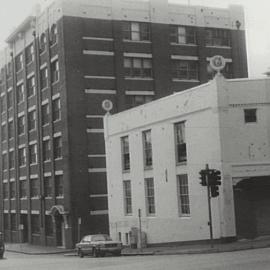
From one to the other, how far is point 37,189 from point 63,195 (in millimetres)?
7224

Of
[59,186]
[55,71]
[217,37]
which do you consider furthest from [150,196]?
[217,37]

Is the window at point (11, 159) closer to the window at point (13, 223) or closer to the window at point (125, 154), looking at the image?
the window at point (13, 223)

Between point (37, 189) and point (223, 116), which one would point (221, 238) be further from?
point (37, 189)

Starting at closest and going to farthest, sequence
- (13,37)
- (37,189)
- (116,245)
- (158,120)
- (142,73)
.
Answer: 1. (116,245)
2. (158,120)
3. (142,73)
4. (37,189)
5. (13,37)

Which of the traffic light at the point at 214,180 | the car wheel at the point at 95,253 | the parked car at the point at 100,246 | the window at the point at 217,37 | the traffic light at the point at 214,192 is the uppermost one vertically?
the window at the point at 217,37

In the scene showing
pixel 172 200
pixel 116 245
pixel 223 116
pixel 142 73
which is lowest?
pixel 116 245

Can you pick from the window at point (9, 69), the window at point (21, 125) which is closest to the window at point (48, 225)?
the window at point (21, 125)

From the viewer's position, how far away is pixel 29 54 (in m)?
57.8

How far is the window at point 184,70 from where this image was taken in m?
52.5

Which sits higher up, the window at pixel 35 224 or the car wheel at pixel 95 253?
the window at pixel 35 224

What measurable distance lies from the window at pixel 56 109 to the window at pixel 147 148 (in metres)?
13.4

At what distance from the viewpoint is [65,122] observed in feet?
158

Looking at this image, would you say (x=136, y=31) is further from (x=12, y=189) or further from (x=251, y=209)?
(x=251, y=209)

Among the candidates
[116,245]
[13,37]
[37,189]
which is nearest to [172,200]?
[116,245]
